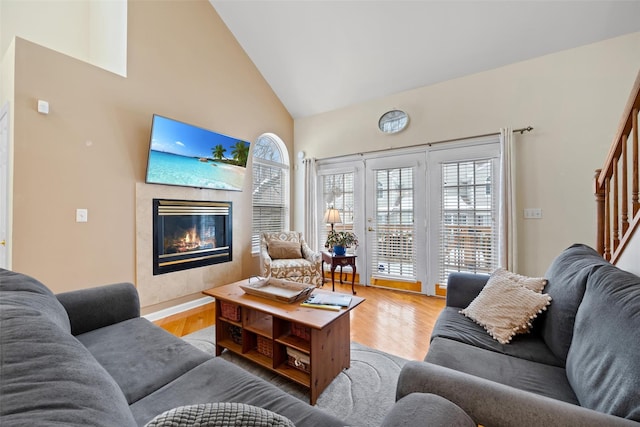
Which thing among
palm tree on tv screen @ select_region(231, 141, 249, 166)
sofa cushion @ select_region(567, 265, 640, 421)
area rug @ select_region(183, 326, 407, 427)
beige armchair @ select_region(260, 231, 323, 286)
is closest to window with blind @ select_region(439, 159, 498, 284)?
beige armchair @ select_region(260, 231, 323, 286)

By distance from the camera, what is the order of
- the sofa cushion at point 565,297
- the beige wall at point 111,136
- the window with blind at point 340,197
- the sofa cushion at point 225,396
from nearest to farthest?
the sofa cushion at point 225,396, the sofa cushion at point 565,297, the beige wall at point 111,136, the window with blind at point 340,197

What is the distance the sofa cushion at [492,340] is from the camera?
4.19 feet

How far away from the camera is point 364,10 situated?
9.83ft

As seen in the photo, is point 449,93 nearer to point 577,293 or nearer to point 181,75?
A: point 577,293

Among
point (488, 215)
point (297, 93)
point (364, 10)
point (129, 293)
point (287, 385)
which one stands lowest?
point (287, 385)

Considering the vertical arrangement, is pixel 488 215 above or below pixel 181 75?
below

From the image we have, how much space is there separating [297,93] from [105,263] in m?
3.43

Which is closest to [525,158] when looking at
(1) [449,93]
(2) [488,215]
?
(2) [488,215]

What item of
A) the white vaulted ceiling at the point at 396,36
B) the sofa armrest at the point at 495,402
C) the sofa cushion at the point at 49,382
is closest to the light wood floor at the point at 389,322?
the sofa armrest at the point at 495,402

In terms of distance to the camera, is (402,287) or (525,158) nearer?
(525,158)

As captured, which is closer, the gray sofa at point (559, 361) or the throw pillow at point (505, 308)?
the gray sofa at point (559, 361)

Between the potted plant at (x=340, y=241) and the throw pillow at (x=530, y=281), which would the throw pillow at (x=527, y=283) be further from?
the potted plant at (x=340, y=241)

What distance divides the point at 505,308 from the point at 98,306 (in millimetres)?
2383

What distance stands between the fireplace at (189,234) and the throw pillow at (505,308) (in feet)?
9.38
